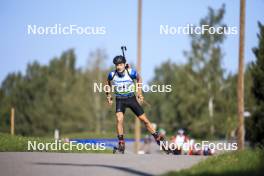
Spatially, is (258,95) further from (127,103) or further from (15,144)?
Answer: (127,103)

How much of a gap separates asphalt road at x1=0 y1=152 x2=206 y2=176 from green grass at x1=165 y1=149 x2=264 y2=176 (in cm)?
54

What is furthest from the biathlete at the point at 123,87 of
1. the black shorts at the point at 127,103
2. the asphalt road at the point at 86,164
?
the asphalt road at the point at 86,164

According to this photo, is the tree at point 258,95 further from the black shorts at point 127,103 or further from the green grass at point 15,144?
the black shorts at point 127,103

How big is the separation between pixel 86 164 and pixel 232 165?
2.61 meters

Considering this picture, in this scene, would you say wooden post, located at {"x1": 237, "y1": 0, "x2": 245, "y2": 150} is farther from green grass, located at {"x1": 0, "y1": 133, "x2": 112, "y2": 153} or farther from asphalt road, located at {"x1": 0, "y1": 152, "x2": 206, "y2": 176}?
asphalt road, located at {"x1": 0, "y1": 152, "x2": 206, "y2": 176}

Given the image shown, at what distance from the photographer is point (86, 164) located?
1217 cm

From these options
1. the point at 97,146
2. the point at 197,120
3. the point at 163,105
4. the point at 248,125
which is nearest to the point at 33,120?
the point at 163,105

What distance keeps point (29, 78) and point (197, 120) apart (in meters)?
25.0

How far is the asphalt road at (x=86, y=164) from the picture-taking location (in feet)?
36.2

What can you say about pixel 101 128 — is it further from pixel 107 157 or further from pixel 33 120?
pixel 107 157

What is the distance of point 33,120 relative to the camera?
81312 millimetres

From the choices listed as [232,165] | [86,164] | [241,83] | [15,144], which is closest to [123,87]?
[86,164]

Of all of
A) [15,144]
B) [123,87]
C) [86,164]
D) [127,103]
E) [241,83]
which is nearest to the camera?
[86,164]

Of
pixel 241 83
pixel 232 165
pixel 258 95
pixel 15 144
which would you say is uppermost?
pixel 258 95
